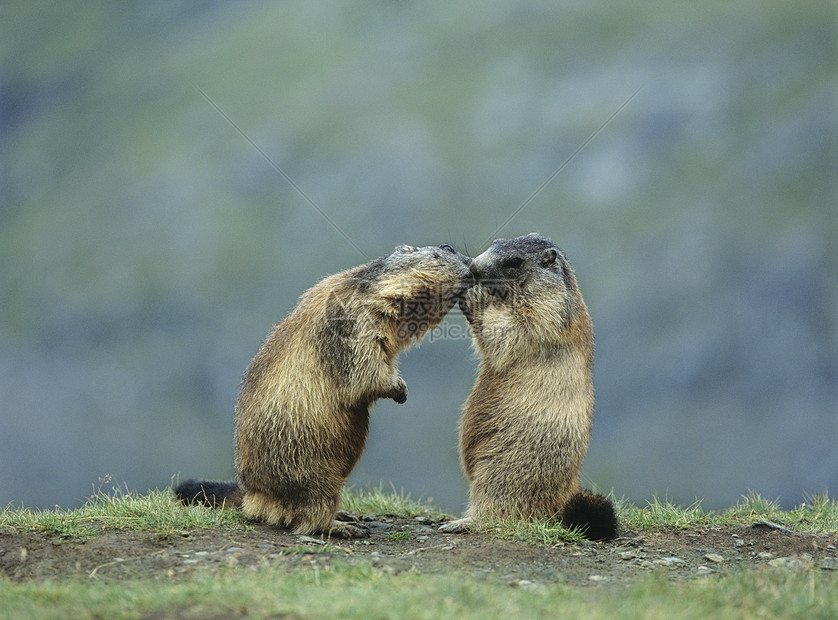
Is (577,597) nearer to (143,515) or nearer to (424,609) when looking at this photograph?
(424,609)

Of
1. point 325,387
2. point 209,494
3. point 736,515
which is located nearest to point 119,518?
point 209,494

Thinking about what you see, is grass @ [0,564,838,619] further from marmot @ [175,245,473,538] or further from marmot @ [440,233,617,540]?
marmot @ [440,233,617,540]

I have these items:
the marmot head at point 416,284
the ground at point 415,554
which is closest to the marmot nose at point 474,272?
the marmot head at point 416,284

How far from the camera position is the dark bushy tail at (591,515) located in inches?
340

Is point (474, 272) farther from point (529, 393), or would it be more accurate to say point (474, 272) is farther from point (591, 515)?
point (591, 515)

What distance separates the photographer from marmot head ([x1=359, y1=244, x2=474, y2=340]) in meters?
8.73

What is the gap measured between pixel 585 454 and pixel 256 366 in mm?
3804

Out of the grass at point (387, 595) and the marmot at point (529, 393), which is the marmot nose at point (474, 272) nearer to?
the marmot at point (529, 393)

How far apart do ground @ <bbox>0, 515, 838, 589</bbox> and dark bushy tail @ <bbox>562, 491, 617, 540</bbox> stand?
16cm

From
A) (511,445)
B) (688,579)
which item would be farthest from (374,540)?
(688,579)

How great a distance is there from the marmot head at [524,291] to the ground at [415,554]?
2354 millimetres

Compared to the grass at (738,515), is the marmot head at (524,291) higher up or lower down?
higher up

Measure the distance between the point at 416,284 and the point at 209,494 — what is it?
3.47 meters

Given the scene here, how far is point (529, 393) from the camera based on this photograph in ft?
29.5
